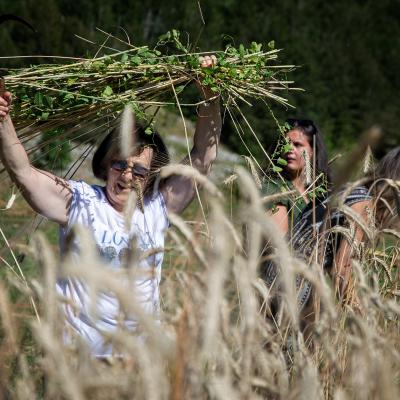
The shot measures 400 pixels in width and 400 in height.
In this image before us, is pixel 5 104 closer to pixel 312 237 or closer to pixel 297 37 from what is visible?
pixel 312 237

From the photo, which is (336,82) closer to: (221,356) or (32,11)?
(32,11)

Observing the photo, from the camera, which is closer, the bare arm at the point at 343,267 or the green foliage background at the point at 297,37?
the bare arm at the point at 343,267

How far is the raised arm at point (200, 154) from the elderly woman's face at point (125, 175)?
0.15 m

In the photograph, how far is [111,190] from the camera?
2992mm

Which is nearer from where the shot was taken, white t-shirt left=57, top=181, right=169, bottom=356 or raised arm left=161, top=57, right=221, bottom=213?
white t-shirt left=57, top=181, right=169, bottom=356

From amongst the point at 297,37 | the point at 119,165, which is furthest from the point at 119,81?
the point at 297,37

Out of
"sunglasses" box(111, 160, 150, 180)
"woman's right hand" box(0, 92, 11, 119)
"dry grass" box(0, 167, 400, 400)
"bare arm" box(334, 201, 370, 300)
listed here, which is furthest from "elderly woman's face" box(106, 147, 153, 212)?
"dry grass" box(0, 167, 400, 400)

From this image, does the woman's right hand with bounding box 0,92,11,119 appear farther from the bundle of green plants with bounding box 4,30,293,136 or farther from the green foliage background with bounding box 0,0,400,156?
the green foliage background with bounding box 0,0,400,156

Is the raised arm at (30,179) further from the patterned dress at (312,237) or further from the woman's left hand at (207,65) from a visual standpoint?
the patterned dress at (312,237)

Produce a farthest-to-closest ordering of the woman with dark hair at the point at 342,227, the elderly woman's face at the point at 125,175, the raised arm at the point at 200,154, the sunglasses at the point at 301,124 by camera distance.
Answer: the sunglasses at the point at 301,124, the raised arm at the point at 200,154, the elderly woman's face at the point at 125,175, the woman with dark hair at the point at 342,227

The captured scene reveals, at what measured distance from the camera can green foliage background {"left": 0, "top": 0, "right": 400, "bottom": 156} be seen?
35.0 ft

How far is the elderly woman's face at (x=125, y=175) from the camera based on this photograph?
2918 millimetres

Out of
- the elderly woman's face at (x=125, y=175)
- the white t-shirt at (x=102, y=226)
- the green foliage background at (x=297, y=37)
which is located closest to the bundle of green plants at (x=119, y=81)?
the elderly woman's face at (x=125, y=175)

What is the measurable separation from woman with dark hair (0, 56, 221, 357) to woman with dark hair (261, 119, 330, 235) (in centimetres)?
30
